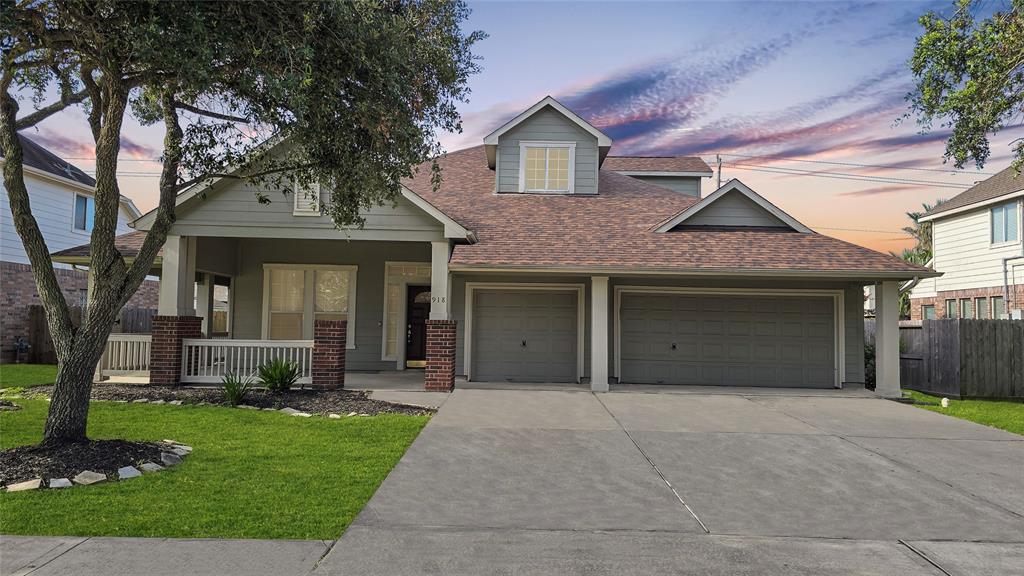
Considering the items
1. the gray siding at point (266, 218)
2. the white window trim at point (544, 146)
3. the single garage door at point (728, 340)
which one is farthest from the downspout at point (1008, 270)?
the gray siding at point (266, 218)

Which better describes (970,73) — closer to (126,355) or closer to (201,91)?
(201,91)

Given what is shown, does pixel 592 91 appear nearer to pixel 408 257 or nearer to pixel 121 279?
pixel 408 257

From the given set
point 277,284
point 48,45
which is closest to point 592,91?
point 277,284

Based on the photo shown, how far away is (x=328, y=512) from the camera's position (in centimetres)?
489

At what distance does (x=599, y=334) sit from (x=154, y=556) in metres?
9.41

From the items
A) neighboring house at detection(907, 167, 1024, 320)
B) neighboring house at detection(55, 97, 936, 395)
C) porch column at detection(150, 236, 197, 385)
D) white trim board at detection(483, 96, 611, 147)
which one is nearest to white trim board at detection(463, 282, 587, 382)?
neighboring house at detection(55, 97, 936, 395)

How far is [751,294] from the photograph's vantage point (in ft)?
44.5

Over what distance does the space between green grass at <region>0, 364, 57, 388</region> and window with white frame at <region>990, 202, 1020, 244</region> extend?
26555 millimetres

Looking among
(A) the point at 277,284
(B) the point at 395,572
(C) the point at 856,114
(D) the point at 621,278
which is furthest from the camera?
(C) the point at 856,114

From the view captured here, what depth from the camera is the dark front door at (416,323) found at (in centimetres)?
1573

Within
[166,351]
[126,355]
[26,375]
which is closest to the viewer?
[166,351]

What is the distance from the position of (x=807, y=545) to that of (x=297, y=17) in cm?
713

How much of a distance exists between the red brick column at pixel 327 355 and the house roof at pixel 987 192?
20406 millimetres

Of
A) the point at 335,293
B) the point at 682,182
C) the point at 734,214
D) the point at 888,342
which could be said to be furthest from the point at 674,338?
the point at 335,293
